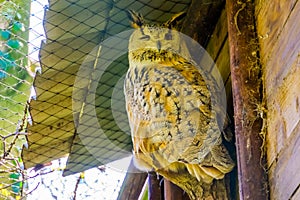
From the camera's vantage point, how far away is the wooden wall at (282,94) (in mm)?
920

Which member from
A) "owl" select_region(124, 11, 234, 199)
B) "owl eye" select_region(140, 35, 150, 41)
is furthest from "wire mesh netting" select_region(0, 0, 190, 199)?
"owl" select_region(124, 11, 234, 199)

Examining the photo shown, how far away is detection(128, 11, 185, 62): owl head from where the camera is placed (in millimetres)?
1357

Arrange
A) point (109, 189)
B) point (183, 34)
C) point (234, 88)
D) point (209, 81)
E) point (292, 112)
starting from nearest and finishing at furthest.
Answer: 1. point (292, 112)
2. point (234, 88)
3. point (209, 81)
4. point (183, 34)
5. point (109, 189)

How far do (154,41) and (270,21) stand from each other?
371 millimetres

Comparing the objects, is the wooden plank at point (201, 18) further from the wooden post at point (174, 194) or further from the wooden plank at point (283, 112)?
the wooden plank at point (283, 112)

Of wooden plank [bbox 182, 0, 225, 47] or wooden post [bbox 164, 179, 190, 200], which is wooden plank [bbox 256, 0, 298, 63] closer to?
wooden plank [bbox 182, 0, 225, 47]

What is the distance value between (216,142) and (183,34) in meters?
0.43

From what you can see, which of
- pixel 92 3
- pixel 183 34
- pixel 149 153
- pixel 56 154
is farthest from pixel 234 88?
pixel 56 154

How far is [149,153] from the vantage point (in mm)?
1287

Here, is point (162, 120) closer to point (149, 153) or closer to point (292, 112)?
point (149, 153)

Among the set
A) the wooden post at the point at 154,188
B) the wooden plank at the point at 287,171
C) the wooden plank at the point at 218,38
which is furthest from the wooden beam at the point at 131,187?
the wooden plank at the point at 287,171

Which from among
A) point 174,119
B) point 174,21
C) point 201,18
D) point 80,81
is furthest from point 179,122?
point 80,81

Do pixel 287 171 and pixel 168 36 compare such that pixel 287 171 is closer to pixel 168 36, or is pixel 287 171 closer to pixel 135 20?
pixel 168 36

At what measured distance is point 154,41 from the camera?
139 centimetres
